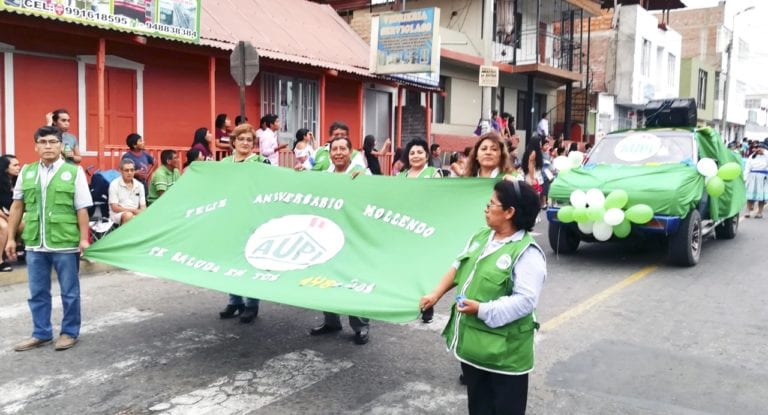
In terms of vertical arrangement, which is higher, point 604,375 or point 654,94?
point 654,94

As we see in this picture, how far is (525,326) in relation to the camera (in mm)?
3066

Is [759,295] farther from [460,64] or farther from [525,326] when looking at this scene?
[460,64]

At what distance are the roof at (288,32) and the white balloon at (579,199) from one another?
709cm

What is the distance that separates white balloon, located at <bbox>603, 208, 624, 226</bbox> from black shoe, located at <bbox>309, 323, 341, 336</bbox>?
4158 mm

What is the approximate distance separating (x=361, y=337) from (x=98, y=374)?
1.96 m

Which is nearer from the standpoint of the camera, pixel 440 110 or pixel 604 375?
pixel 604 375

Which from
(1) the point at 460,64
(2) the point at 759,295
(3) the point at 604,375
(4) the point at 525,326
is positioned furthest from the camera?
(1) the point at 460,64

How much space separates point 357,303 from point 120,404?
5.32ft

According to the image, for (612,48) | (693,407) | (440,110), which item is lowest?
(693,407)

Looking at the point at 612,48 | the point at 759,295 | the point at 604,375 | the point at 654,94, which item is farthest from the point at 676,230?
the point at 654,94

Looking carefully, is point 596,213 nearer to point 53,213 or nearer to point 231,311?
point 231,311

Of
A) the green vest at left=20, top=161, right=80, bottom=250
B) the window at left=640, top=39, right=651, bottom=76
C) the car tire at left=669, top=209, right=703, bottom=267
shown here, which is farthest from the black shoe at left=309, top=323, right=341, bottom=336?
the window at left=640, top=39, right=651, bottom=76

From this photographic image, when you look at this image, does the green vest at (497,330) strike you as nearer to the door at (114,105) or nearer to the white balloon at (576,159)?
the white balloon at (576,159)

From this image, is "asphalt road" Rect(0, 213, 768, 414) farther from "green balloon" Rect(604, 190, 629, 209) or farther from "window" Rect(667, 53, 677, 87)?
"window" Rect(667, 53, 677, 87)
